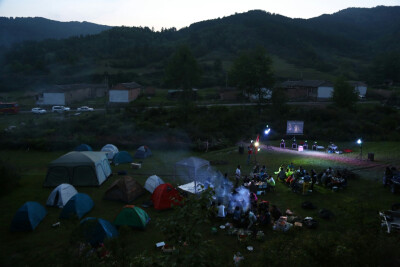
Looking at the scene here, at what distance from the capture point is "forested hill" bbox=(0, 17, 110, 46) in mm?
133938

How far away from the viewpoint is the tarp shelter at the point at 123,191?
45.8 ft

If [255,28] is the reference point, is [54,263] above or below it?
below

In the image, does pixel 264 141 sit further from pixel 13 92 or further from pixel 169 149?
pixel 13 92

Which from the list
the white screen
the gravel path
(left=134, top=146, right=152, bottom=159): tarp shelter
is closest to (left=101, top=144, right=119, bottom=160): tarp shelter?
(left=134, top=146, right=152, bottom=159): tarp shelter

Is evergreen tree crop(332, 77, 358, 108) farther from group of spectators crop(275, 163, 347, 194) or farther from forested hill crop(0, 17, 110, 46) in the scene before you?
forested hill crop(0, 17, 110, 46)

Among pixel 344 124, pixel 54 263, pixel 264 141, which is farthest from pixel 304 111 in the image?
pixel 54 263

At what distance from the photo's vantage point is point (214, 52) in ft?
375

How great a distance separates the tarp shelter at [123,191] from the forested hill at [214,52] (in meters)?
59.9

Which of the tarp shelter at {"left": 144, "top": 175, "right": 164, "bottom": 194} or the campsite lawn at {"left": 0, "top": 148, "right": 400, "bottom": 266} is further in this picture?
the tarp shelter at {"left": 144, "top": 175, "right": 164, "bottom": 194}

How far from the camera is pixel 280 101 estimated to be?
37.7 metres

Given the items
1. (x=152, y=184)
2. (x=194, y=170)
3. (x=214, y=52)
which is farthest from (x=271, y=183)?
(x=214, y=52)

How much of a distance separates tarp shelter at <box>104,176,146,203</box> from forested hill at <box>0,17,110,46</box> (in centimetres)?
13180

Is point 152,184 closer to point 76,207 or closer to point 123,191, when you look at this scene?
point 123,191

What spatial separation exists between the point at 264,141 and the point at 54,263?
24410mm
